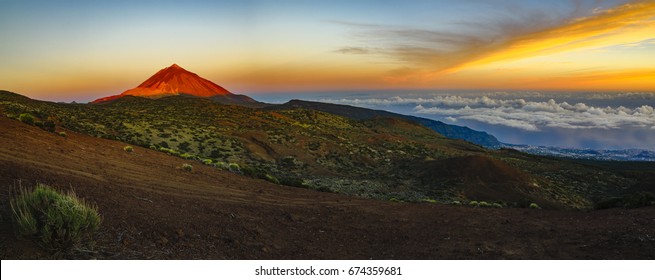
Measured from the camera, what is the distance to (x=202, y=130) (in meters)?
51.0

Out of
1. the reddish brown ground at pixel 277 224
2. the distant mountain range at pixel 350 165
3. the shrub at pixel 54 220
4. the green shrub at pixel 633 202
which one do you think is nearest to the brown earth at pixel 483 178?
the distant mountain range at pixel 350 165

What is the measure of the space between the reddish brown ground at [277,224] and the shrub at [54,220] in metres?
0.29

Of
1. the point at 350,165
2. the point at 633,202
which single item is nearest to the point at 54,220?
the point at 633,202

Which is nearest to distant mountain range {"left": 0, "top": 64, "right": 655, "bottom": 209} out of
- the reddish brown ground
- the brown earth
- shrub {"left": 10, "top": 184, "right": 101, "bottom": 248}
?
the brown earth

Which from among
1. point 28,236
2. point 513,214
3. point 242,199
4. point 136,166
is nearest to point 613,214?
point 513,214

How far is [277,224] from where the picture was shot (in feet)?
38.4

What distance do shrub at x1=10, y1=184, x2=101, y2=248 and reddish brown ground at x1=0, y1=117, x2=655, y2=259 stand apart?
0.94ft

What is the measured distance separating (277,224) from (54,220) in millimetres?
6036

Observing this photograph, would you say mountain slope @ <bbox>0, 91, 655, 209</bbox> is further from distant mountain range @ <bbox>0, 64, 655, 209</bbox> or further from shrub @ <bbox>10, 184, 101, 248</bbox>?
shrub @ <bbox>10, 184, 101, 248</bbox>

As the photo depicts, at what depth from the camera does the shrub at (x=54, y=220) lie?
22.4ft

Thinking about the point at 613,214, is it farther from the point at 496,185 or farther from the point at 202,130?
the point at 202,130

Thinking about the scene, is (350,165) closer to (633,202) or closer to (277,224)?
(633,202)

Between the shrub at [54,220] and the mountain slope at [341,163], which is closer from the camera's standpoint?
the shrub at [54,220]

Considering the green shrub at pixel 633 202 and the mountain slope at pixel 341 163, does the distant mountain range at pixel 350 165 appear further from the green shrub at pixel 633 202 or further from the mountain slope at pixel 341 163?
the green shrub at pixel 633 202
